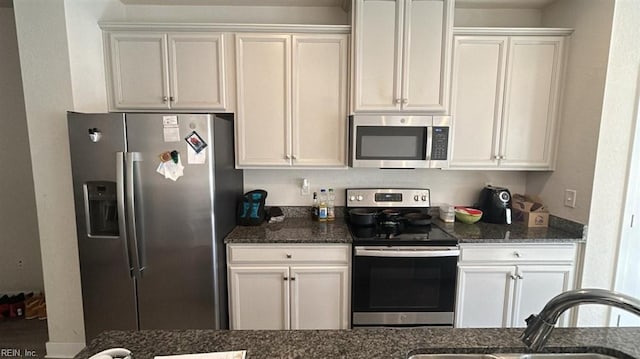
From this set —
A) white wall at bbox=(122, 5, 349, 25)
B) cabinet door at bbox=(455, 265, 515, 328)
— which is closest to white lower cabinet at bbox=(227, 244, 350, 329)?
cabinet door at bbox=(455, 265, 515, 328)

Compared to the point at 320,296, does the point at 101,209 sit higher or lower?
higher

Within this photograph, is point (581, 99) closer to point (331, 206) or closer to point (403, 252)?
point (403, 252)

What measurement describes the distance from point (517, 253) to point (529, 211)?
516 millimetres

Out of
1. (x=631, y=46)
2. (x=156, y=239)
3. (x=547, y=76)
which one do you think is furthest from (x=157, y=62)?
(x=631, y=46)

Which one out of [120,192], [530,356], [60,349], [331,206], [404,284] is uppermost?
[120,192]

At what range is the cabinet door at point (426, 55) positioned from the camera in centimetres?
214

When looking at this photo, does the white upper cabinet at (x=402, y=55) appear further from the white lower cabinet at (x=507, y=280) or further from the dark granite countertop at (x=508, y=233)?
the white lower cabinet at (x=507, y=280)

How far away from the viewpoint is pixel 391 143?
7.41ft

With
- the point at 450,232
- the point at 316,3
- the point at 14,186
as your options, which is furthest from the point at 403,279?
the point at 14,186

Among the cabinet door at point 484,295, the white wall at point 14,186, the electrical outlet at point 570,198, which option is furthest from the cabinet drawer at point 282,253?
the white wall at point 14,186

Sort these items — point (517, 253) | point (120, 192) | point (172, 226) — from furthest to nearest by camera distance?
point (517, 253)
point (172, 226)
point (120, 192)

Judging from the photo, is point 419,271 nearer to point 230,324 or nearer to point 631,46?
point 230,324

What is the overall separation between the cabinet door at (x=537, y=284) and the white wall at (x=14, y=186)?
14.0 feet

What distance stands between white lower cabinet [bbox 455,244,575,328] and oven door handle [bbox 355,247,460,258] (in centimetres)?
17
